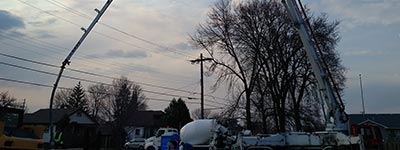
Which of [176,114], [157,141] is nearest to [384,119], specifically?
[176,114]

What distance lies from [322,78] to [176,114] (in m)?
42.4

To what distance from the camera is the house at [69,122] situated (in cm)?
4991

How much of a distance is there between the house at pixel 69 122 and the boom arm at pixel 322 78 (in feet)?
101

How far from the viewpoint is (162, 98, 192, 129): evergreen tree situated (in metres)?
60.1

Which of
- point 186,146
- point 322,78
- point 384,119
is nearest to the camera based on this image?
point 322,78

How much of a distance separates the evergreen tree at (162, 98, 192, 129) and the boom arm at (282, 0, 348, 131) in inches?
1626

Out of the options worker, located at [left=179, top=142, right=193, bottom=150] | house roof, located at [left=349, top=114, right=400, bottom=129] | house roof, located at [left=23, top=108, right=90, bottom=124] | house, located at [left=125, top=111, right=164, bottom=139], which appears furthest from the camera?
house, located at [left=125, top=111, right=164, bottom=139]

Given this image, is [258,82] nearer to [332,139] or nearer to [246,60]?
[246,60]

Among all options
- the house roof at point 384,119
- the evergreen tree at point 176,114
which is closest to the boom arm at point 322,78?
the house roof at point 384,119

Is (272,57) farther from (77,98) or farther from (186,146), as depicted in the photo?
(77,98)

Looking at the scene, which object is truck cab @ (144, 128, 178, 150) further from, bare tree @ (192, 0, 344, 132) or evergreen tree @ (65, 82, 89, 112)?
evergreen tree @ (65, 82, 89, 112)

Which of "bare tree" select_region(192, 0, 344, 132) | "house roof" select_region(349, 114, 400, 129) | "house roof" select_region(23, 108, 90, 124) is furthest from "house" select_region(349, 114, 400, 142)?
"house roof" select_region(23, 108, 90, 124)

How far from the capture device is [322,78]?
1970cm

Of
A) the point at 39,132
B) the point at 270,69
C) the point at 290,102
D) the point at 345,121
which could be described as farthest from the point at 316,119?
the point at 39,132
